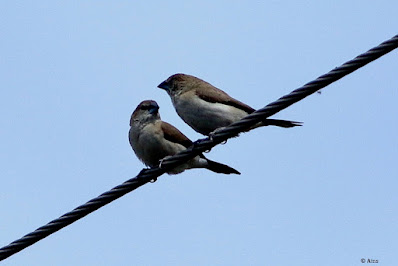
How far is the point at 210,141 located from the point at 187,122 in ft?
7.80

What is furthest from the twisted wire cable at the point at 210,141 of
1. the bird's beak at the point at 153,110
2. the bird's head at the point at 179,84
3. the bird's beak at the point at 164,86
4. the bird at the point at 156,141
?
the bird's beak at the point at 164,86

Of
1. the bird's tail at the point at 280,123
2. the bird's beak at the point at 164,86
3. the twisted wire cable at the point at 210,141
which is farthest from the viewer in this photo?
the bird's beak at the point at 164,86

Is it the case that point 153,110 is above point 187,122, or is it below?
above

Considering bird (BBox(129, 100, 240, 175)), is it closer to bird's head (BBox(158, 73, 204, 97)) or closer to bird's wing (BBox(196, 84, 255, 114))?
bird's head (BBox(158, 73, 204, 97))

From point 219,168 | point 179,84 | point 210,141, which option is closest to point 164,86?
point 179,84

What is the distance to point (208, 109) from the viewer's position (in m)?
9.56

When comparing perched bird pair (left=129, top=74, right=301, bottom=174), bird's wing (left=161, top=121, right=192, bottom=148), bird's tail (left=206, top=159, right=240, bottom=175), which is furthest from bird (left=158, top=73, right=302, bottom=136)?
bird's tail (left=206, top=159, right=240, bottom=175)

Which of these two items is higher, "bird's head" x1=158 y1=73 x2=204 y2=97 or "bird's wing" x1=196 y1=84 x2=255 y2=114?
"bird's head" x1=158 y1=73 x2=204 y2=97

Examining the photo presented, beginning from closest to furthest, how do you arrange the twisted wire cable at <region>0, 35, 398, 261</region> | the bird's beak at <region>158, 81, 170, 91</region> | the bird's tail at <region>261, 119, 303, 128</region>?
the twisted wire cable at <region>0, 35, 398, 261</region> < the bird's tail at <region>261, 119, 303, 128</region> < the bird's beak at <region>158, 81, 170, 91</region>

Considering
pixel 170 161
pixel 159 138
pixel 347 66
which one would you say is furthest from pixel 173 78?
pixel 347 66

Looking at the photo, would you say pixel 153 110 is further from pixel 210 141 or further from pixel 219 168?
pixel 210 141

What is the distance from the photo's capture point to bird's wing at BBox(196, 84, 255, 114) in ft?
31.8

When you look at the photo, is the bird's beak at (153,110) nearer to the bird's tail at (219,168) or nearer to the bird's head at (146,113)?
the bird's head at (146,113)

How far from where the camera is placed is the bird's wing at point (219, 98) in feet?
31.8
